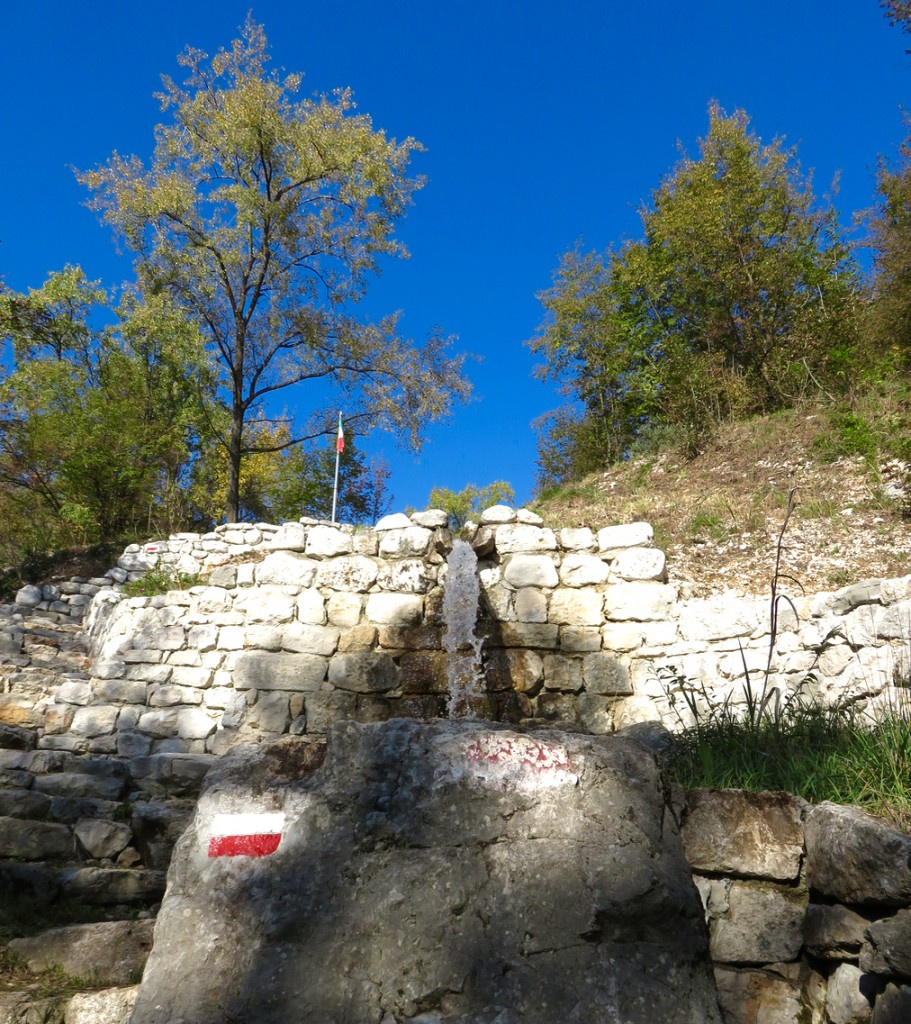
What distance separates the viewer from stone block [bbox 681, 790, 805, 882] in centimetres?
259

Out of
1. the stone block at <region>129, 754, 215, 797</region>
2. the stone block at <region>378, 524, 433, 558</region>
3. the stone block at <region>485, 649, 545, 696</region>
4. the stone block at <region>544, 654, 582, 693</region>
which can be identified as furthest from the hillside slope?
the stone block at <region>129, 754, 215, 797</region>

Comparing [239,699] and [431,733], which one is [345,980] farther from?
[239,699]

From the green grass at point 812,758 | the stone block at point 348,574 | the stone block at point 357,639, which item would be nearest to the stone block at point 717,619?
the green grass at point 812,758

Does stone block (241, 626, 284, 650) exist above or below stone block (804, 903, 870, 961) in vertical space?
above

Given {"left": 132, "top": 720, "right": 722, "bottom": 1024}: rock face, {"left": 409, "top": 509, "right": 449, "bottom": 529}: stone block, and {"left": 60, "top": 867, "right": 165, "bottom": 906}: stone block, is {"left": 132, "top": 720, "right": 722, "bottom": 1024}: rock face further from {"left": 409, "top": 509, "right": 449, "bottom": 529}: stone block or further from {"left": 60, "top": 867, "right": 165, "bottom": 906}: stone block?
{"left": 409, "top": 509, "right": 449, "bottom": 529}: stone block

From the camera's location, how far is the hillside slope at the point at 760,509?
584 cm

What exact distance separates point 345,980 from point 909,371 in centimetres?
1042

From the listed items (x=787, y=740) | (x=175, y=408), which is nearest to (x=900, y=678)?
(x=787, y=740)

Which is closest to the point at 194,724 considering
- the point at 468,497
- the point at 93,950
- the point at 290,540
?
the point at 290,540

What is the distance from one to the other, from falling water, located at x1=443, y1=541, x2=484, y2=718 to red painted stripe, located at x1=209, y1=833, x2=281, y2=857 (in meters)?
3.64

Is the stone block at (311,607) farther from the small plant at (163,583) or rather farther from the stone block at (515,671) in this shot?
the stone block at (515,671)

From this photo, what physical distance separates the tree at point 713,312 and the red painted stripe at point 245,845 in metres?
9.09

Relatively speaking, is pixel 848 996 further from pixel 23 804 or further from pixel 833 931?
pixel 23 804

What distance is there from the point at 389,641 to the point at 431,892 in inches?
157
